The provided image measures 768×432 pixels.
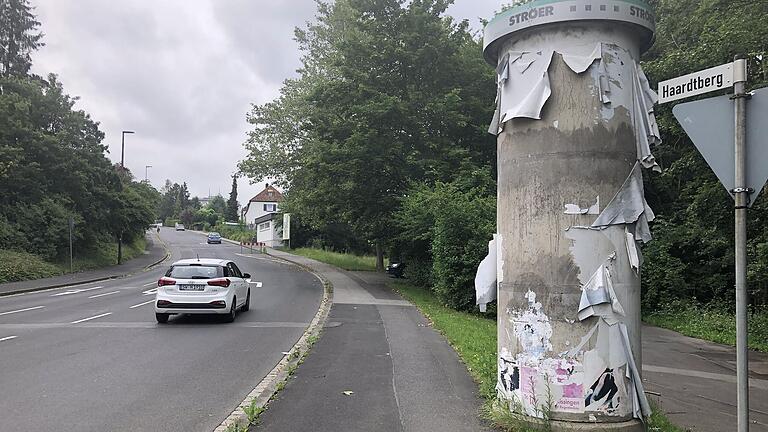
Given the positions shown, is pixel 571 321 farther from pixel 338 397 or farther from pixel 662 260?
pixel 662 260

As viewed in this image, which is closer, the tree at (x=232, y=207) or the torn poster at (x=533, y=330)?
the torn poster at (x=533, y=330)

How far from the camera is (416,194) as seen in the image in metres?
24.1

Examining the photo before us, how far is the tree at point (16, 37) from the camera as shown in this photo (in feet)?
153

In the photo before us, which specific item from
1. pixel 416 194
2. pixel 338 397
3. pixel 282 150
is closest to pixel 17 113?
pixel 282 150

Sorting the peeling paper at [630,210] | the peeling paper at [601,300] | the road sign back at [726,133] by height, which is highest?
the road sign back at [726,133]

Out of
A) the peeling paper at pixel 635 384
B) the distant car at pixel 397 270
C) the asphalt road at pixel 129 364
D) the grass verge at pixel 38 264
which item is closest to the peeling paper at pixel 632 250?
the peeling paper at pixel 635 384

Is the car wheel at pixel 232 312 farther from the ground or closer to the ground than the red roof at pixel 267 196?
closer to the ground

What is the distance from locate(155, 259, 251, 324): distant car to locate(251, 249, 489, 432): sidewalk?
10.1 feet

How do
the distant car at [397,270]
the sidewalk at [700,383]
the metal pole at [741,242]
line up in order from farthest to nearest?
the distant car at [397,270]
the sidewalk at [700,383]
the metal pole at [741,242]

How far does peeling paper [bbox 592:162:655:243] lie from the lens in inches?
222

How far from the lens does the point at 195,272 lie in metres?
15.5

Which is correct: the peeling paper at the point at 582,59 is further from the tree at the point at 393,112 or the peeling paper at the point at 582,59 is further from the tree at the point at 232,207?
the tree at the point at 232,207

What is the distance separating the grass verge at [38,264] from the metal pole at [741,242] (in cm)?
3130

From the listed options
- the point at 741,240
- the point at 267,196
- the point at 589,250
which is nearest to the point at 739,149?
the point at 741,240
